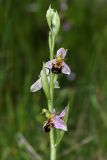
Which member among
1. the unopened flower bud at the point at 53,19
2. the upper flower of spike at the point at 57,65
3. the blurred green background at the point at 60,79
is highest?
the unopened flower bud at the point at 53,19

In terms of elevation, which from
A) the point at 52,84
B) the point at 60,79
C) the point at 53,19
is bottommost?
the point at 60,79

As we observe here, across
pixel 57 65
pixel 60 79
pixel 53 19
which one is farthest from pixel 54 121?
pixel 60 79

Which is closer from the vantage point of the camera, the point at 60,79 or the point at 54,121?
the point at 54,121

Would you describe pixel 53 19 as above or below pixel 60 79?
above

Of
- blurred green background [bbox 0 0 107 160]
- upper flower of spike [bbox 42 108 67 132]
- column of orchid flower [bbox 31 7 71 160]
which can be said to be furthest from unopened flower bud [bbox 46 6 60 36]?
blurred green background [bbox 0 0 107 160]

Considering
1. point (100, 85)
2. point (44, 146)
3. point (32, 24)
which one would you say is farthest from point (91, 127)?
point (32, 24)

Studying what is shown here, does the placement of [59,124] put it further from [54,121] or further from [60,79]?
[60,79]

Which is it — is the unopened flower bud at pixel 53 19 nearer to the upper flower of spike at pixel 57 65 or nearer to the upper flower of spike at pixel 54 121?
the upper flower of spike at pixel 57 65

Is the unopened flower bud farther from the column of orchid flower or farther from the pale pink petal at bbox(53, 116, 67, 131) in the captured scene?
the pale pink petal at bbox(53, 116, 67, 131)

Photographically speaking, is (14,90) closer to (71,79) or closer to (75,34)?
(71,79)

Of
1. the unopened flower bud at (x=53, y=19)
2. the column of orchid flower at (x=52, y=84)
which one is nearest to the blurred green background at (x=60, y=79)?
the column of orchid flower at (x=52, y=84)
